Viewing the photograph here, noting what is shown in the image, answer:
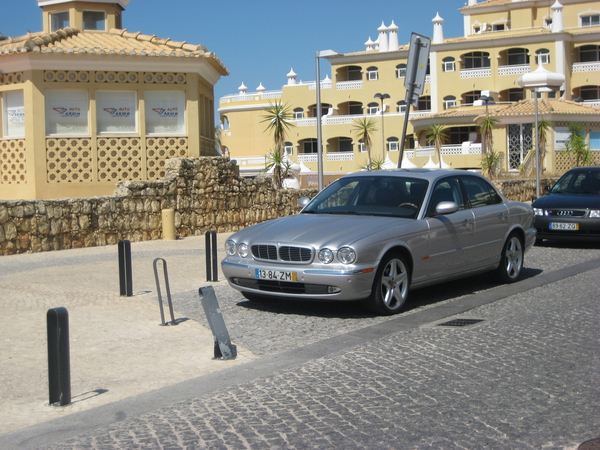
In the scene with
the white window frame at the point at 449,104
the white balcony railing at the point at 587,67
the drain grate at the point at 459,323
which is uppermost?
the white balcony railing at the point at 587,67

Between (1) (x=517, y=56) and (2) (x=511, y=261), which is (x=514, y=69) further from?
(2) (x=511, y=261)

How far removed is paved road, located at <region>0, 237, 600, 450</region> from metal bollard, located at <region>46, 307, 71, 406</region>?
0.95 ft

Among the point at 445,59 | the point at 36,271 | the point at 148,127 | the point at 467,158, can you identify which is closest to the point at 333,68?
the point at 445,59

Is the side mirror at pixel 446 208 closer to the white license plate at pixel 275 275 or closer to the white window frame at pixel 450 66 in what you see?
the white license plate at pixel 275 275

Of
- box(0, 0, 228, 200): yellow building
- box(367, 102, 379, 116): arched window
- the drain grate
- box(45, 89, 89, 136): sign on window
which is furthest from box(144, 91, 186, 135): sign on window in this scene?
box(367, 102, 379, 116): arched window

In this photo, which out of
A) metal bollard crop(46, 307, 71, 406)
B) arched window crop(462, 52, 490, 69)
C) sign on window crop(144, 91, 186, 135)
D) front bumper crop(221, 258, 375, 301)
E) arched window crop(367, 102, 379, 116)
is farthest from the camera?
arched window crop(367, 102, 379, 116)

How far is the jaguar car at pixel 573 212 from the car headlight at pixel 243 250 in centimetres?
840

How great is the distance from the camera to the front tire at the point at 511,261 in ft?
35.2

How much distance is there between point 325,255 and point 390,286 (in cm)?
96

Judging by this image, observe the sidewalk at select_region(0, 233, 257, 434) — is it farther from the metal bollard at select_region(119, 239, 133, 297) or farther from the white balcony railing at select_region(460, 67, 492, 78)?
the white balcony railing at select_region(460, 67, 492, 78)

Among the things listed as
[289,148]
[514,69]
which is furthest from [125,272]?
[289,148]

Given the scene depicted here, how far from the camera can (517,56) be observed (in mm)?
58406

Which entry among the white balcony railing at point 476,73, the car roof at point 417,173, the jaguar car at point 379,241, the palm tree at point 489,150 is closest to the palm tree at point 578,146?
the palm tree at point 489,150

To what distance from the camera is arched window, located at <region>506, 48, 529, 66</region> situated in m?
57.7
